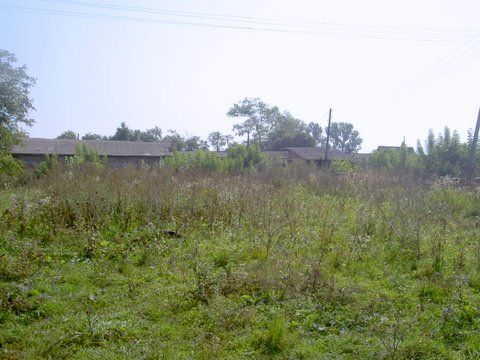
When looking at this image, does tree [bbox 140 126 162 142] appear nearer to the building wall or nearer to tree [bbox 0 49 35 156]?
the building wall

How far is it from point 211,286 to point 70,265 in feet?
7.61

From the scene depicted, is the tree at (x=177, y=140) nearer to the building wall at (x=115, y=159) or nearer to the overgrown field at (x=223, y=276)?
the building wall at (x=115, y=159)

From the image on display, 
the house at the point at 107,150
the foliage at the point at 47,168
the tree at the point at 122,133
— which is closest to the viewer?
the foliage at the point at 47,168

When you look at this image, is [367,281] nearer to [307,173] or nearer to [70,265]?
[70,265]

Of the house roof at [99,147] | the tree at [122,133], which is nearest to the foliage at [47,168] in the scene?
the house roof at [99,147]

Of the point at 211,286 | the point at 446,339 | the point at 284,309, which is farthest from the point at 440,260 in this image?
the point at 211,286

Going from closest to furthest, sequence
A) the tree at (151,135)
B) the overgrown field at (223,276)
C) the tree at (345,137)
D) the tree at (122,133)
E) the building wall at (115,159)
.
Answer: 1. the overgrown field at (223,276)
2. the building wall at (115,159)
3. the tree at (122,133)
4. the tree at (151,135)
5. the tree at (345,137)

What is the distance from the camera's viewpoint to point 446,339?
12.1 ft

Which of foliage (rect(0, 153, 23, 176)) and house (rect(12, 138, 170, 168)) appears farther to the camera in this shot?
house (rect(12, 138, 170, 168))

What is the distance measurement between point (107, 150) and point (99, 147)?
820 millimetres

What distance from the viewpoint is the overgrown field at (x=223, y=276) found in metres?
3.61

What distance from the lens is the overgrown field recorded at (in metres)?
3.61

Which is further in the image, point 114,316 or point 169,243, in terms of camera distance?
point 169,243

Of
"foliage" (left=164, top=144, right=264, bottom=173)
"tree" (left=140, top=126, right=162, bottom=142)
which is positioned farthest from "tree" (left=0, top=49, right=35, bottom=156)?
"tree" (left=140, top=126, right=162, bottom=142)
